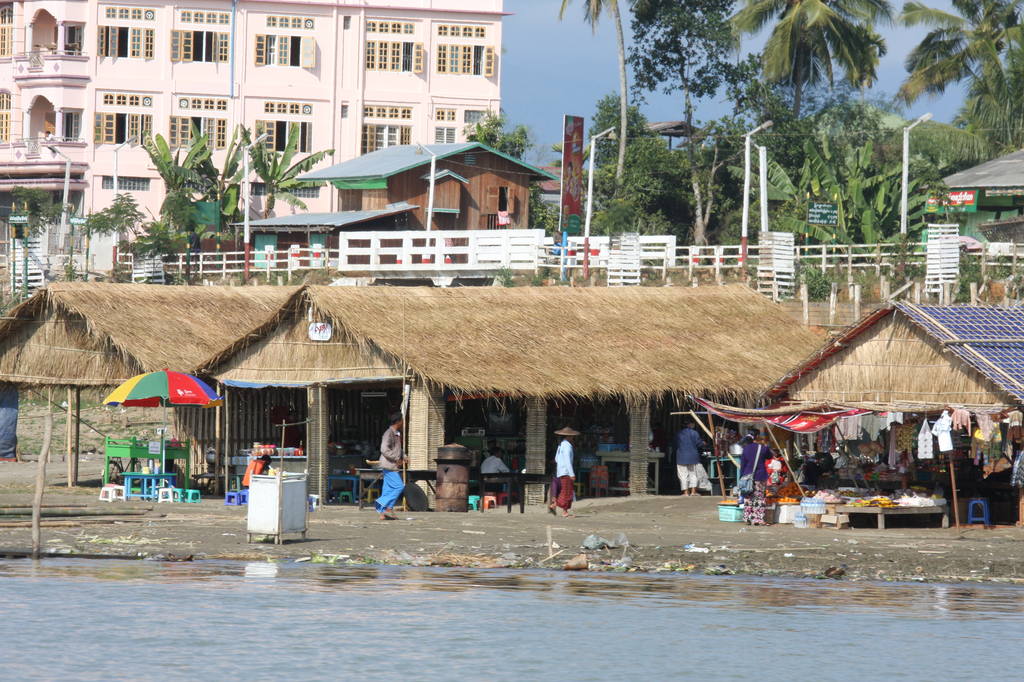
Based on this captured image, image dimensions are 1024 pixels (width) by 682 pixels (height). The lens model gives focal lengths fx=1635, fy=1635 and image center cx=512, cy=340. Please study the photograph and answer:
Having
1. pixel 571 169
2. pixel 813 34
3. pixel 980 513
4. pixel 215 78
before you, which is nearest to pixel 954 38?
pixel 813 34

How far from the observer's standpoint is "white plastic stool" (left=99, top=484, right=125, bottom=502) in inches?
995

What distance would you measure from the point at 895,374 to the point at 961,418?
202 cm

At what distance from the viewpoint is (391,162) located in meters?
60.6

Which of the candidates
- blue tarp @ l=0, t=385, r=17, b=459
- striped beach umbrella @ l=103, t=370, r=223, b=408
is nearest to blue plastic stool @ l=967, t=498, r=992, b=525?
striped beach umbrella @ l=103, t=370, r=223, b=408

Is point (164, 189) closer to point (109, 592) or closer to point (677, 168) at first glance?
point (677, 168)

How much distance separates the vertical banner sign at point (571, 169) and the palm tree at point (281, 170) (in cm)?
1440

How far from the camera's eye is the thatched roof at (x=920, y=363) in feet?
70.9

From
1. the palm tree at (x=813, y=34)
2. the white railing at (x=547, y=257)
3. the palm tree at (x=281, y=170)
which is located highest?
the palm tree at (x=813, y=34)

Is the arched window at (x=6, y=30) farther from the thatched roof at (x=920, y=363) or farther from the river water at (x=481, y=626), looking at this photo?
the river water at (x=481, y=626)

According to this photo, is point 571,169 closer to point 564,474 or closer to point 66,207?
point 66,207

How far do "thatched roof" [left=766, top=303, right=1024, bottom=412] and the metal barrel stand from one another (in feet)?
15.1

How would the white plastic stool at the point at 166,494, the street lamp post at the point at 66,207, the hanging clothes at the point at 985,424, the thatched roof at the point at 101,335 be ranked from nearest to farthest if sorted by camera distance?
1. the hanging clothes at the point at 985,424
2. the white plastic stool at the point at 166,494
3. the thatched roof at the point at 101,335
4. the street lamp post at the point at 66,207

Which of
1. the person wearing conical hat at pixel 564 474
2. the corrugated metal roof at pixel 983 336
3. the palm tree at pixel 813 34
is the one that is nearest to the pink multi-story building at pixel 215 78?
the palm tree at pixel 813 34

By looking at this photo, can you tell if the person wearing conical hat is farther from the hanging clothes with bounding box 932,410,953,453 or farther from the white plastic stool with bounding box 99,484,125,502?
the white plastic stool with bounding box 99,484,125,502
